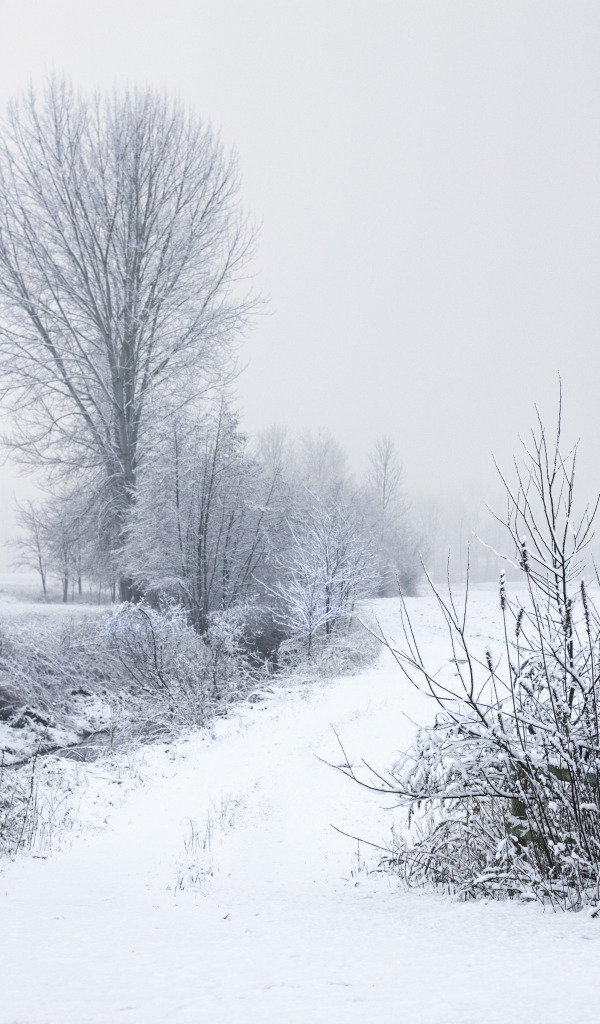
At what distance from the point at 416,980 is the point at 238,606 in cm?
1301

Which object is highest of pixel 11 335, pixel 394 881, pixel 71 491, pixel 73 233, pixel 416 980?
pixel 73 233

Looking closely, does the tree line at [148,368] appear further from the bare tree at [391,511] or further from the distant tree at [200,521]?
the bare tree at [391,511]

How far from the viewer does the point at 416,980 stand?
202 cm

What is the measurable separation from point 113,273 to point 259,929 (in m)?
16.9

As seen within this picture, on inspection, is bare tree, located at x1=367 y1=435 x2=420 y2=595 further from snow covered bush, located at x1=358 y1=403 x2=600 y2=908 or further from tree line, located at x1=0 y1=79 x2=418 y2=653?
snow covered bush, located at x1=358 y1=403 x2=600 y2=908

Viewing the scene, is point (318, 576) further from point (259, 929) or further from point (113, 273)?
point (259, 929)

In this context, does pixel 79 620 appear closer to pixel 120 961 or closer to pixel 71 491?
pixel 71 491

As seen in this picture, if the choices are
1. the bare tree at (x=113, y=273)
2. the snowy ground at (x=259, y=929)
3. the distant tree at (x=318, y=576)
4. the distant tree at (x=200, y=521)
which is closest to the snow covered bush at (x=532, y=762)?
the snowy ground at (x=259, y=929)

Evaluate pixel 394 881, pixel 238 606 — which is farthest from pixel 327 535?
pixel 394 881

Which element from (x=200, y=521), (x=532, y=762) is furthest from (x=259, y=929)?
(x=200, y=521)

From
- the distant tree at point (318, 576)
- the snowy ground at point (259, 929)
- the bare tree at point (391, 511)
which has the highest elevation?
the bare tree at point (391, 511)

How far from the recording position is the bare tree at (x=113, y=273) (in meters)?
→ 16.1

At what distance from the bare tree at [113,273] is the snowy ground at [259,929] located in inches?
431

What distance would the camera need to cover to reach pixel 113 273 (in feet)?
55.2
